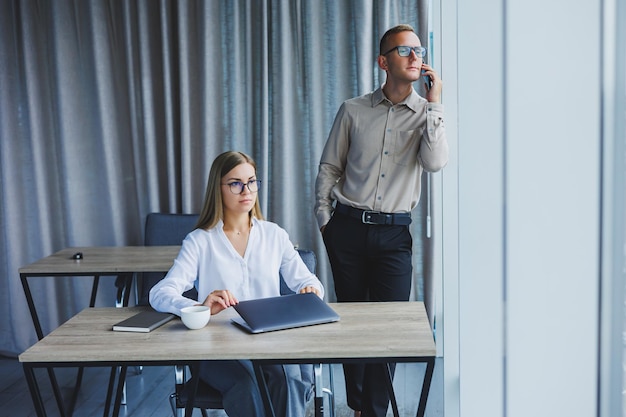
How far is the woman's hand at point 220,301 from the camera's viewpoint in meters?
2.12

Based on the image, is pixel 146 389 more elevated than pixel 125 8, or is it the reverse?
pixel 125 8

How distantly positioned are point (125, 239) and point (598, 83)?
3.78m

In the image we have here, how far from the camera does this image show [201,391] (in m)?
2.23

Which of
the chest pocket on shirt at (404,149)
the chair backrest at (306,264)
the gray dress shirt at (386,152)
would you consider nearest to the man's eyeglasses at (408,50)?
the gray dress shirt at (386,152)

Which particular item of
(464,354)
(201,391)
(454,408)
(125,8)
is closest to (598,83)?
(464,354)

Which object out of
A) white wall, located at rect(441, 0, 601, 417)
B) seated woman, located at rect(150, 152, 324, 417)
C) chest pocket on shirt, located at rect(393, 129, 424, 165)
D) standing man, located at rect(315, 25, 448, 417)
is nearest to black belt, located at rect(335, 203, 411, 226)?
standing man, located at rect(315, 25, 448, 417)

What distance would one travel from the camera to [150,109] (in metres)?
4.16

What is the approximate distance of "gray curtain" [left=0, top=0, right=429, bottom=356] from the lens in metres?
4.04

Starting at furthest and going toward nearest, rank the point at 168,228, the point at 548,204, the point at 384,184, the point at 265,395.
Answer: the point at 168,228
the point at 384,184
the point at 265,395
the point at 548,204

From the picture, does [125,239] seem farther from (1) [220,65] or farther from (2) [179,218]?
(1) [220,65]

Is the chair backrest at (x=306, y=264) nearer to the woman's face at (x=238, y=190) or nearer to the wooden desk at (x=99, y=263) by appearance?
the woman's face at (x=238, y=190)

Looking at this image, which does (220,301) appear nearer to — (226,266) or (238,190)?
(226,266)

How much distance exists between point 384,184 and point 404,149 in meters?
0.17

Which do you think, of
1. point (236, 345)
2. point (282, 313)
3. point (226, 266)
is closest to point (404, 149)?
point (226, 266)
